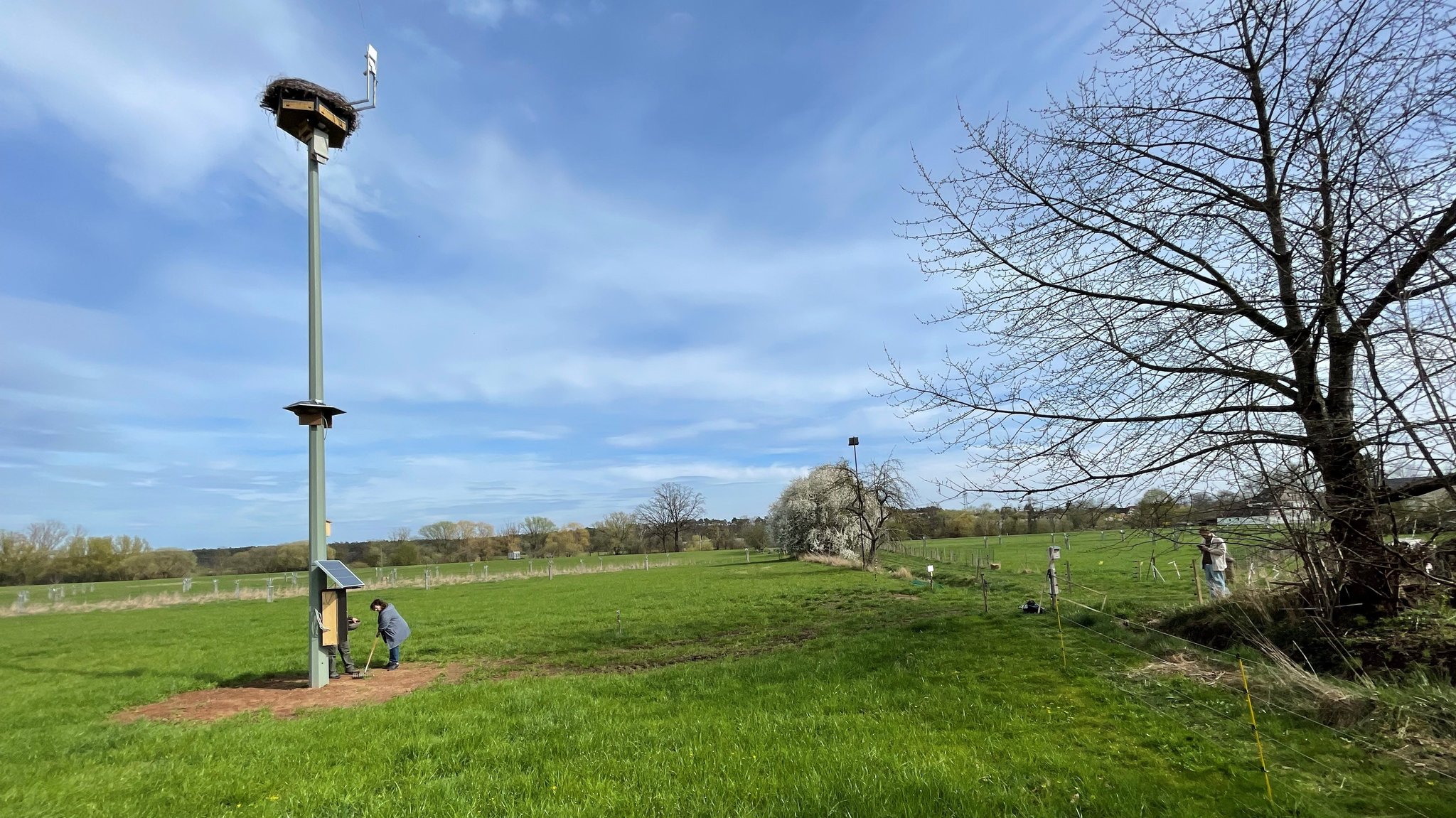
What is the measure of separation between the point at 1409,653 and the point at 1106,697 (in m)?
2.75

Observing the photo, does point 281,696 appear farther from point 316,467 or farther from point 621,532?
point 621,532

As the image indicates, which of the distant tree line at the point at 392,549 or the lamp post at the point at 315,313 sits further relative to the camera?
the distant tree line at the point at 392,549

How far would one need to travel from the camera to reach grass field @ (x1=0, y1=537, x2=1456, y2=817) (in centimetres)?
449

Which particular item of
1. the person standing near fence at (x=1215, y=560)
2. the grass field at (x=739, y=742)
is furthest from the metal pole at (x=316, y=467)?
the person standing near fence at (x=1215, y=560)

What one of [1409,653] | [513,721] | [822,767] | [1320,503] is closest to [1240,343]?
[1320,503]

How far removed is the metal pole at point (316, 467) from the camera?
32.5ft

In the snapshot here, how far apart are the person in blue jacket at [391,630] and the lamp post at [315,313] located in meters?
1.46

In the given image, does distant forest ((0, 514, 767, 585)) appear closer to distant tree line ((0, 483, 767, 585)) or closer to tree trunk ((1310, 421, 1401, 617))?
distant tree line ((0, 483, 767, 585))

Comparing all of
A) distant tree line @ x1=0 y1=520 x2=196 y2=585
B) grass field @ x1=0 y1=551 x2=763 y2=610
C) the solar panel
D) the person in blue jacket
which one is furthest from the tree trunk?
distant tree line @ x1=0 y1=520 x2=196 y2=585

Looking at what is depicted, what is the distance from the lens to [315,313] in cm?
1025

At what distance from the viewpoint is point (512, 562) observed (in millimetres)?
62375

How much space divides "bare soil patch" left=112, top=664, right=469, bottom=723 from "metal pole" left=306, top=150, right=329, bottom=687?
1.44ft

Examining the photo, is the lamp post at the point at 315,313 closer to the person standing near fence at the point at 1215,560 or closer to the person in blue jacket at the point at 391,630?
the person in blue jacket at the point at 391,630

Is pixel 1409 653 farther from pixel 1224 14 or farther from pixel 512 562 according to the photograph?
pixel 512 562
